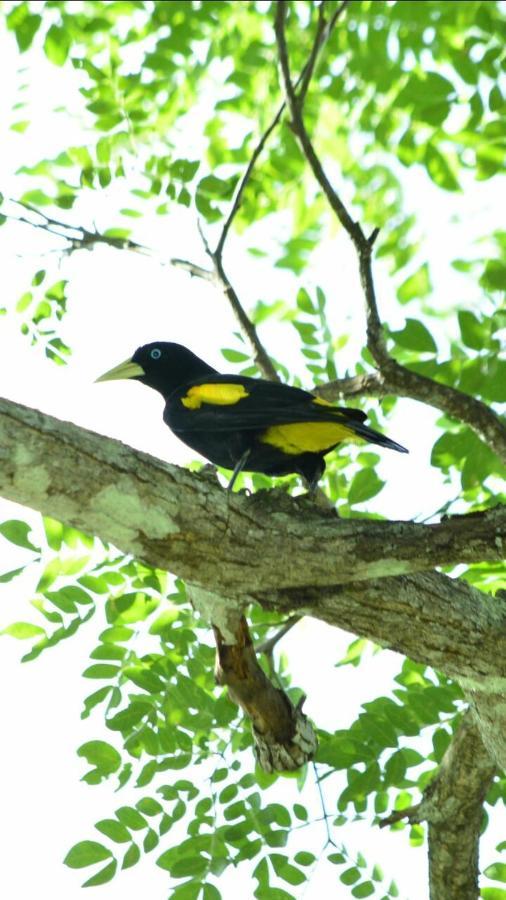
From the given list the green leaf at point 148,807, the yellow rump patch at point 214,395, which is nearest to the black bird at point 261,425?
the yellow rump patch at point 214,395

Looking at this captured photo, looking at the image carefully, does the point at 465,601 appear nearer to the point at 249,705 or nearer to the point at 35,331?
the point at 249,705

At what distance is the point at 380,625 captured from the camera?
329 centimetres

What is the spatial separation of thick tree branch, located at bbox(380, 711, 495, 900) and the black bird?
1206 mm

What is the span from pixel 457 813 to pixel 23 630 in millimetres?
1853

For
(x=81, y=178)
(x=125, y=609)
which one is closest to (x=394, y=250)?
(x=81, y=178)

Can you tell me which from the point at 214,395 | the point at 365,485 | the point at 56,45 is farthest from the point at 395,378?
the point at 56,45

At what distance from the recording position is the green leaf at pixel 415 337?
3955 millimetres

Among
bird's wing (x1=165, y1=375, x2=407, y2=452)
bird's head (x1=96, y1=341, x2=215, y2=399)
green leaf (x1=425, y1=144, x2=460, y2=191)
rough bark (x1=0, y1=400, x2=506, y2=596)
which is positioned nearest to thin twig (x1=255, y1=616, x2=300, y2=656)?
bird's wing (x1=165, y1=375, x2=407, y2=452)

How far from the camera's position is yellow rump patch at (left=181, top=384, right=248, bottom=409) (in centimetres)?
408

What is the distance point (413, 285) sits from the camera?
4.73 metres

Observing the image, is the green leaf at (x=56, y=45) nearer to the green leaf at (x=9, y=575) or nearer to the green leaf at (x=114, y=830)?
the green leaf at (x=9, y=575)

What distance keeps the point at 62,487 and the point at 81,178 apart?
8.45ft

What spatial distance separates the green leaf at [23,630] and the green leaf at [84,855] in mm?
803

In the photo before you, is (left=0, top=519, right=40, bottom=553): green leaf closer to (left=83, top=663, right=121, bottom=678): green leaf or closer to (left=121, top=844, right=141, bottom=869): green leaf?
(left=83, top=663, right=121, bottom=678): green leaf
